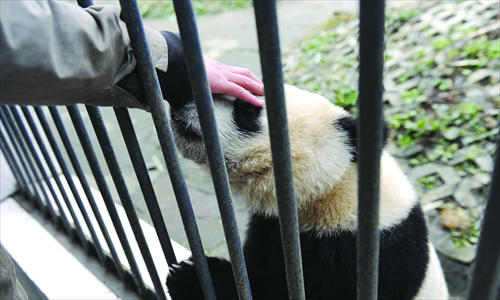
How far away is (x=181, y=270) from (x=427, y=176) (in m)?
2.39

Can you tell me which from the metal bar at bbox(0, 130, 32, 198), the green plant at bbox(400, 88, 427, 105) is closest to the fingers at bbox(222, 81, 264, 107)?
the metal bar at bbox(0, 130, 32, 198)

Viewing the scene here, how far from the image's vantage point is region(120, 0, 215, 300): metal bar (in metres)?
0.80

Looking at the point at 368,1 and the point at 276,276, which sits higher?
the point at 368,1

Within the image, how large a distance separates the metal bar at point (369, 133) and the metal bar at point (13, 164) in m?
2.52

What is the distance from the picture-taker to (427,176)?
300cm

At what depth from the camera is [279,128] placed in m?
0.67

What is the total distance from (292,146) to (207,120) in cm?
79

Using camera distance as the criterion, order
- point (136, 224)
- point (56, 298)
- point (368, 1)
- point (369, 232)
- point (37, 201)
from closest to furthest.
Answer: point (368, 1)
point (369, 232)
point (136, 224)
point (56, 298)
point (37, 201)

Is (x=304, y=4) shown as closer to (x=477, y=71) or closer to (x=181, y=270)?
(x=477, y=71)

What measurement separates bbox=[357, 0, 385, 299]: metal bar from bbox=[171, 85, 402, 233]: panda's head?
818mm

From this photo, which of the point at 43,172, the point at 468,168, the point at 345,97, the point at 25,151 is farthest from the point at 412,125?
the point at 25,151

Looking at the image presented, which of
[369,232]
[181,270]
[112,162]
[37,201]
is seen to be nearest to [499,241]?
[369,232]

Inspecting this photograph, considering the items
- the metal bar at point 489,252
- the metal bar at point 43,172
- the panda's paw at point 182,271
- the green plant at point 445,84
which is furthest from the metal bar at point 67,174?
the green plant at point 445,84

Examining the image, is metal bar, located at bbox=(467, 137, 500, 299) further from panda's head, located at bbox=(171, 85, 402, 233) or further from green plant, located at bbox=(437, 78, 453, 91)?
green plant, located at bbox=(437, 78, 453, 91)
